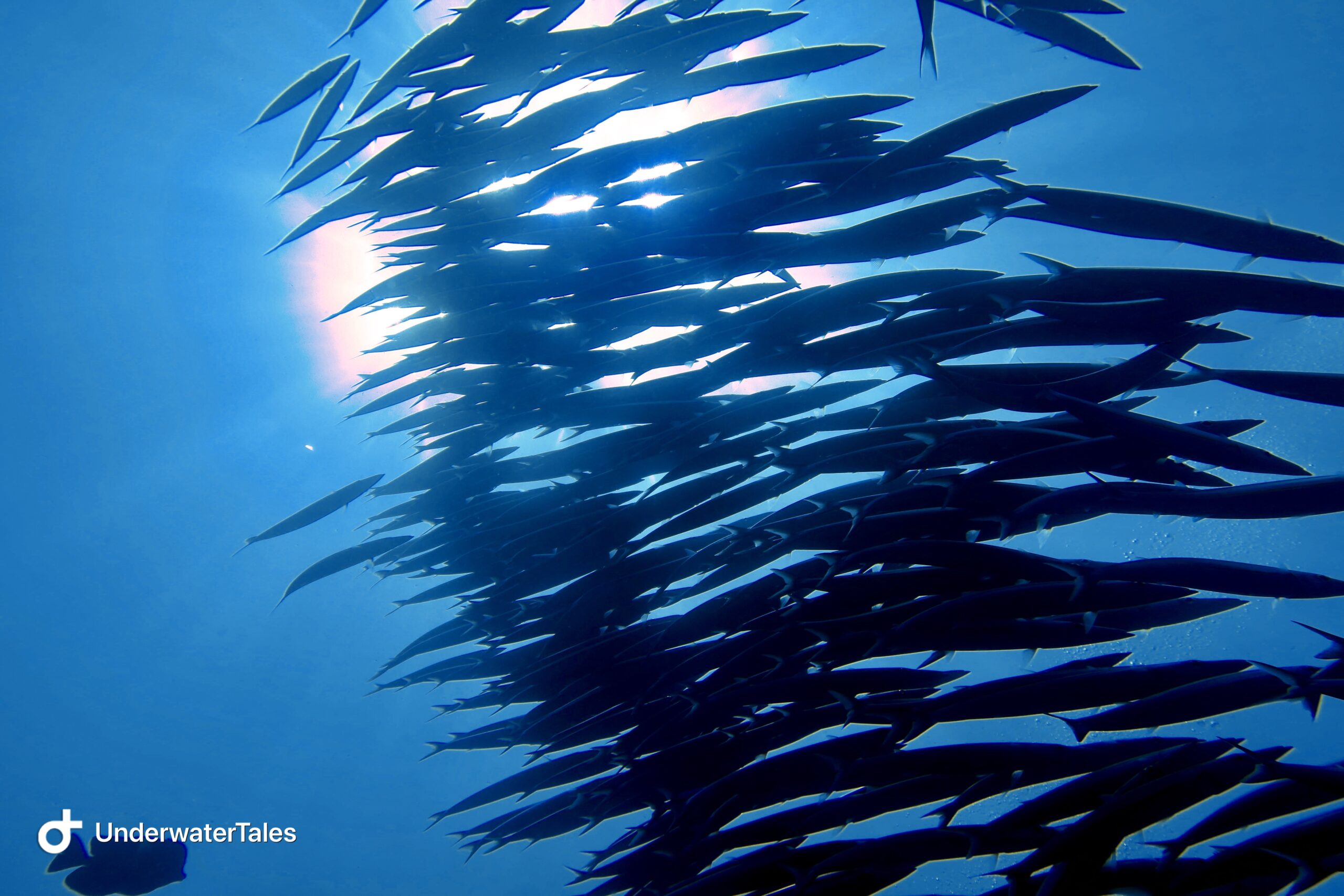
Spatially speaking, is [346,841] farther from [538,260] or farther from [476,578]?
[538,260]

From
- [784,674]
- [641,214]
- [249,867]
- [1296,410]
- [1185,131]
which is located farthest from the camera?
[249,867]

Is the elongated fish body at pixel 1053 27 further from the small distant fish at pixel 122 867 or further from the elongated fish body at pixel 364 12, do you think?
the small distant fish at pixel 122 867

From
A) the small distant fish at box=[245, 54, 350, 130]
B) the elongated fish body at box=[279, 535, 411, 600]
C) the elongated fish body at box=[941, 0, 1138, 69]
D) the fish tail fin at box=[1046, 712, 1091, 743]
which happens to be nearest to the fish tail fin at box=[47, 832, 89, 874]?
the elongated fish body at box=[279, 535, 411, 600]

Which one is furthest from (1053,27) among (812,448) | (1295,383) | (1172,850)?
(1172,850)

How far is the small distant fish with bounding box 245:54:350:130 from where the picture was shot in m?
2.10

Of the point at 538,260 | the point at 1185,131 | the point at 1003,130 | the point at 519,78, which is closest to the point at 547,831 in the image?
the point at 538,260

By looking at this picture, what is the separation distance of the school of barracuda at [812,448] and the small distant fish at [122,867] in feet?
14.9

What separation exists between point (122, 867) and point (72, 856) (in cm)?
44

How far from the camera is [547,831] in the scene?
3.61 meters

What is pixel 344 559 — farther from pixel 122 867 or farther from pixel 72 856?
pixel 122 867

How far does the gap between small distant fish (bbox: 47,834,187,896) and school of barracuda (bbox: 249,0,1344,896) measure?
14.9ft

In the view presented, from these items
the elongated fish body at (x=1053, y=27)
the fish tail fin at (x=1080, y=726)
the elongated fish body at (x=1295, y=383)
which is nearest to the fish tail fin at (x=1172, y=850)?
the fish tail fin at (x=1080, y=726)

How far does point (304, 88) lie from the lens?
219 cm

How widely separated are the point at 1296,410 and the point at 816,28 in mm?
8943
